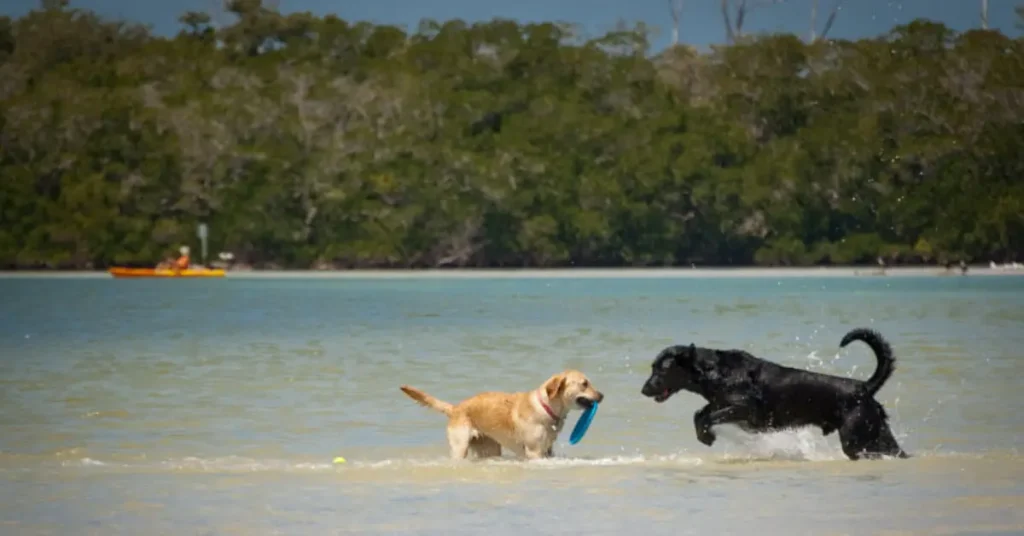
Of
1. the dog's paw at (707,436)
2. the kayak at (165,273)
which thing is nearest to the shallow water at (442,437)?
the dog's paw at (707,436)

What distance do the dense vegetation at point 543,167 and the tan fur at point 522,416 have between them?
2337 inches

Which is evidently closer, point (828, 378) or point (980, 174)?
point (828, 378)

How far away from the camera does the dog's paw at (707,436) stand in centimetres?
1170

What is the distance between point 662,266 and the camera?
7312 cm

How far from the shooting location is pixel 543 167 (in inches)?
2835

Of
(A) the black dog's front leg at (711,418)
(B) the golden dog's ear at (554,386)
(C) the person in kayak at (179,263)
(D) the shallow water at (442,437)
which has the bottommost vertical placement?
(C) the person in kayak at (179,263)

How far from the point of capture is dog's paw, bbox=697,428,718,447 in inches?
461

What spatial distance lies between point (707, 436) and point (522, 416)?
1.34 metres

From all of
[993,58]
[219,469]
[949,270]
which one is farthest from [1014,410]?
[993,58]

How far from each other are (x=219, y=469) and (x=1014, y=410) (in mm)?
7179

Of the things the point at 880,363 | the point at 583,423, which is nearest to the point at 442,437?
the point at 583,423

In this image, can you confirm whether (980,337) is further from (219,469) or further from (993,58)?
(993,58)

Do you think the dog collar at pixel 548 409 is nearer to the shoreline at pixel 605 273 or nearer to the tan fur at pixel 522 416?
the tan fur at pixel 522 416

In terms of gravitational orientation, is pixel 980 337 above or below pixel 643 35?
below
